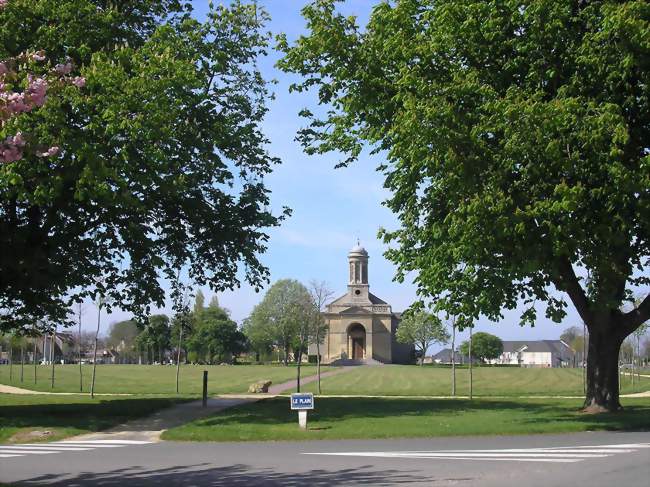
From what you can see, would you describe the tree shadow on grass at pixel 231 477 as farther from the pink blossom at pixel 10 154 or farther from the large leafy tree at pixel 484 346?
the large leafy tree at pixel 484 346

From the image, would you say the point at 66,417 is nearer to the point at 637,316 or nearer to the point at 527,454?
the point at 527,454

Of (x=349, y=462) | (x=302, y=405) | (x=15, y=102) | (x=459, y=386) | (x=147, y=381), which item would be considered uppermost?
(x=15, y=102)

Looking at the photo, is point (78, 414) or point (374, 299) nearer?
point (78, 414)

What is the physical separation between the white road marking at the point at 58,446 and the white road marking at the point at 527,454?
5.45 meters

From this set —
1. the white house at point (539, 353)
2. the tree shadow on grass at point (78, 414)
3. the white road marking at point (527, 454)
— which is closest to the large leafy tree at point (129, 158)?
the tree shadow on grass at point (78, 414)

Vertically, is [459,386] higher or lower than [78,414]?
lower

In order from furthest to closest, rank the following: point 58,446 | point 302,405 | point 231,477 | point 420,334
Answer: point 420,334 → point 302,405 → point 58,446 → point 231,477

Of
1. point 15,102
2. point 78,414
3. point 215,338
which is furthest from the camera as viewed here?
point 215,338

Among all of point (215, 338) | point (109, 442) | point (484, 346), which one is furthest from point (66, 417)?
point (484, 346)

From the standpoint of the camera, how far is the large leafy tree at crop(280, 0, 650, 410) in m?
16.3

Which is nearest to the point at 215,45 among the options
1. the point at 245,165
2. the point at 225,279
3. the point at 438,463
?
the point at 245,165

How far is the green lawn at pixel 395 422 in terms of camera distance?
59.0ft

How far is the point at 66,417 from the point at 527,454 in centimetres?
1448

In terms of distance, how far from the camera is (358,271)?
120 meters
